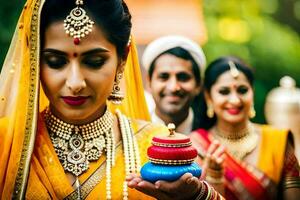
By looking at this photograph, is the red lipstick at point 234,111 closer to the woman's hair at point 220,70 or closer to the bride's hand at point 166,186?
the woman's hair at point 220,70

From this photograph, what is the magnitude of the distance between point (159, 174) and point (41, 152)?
0.62 m

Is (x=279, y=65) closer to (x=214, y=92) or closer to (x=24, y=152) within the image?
(x=214, y=92)

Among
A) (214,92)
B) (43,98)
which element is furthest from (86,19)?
(214,92)

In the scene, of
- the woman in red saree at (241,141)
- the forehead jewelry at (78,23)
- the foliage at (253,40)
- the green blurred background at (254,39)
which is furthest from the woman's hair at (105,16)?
the foliage at (253,40)

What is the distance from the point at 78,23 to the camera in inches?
128

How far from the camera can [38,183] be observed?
3.26 m

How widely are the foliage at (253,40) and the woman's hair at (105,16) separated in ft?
29.7

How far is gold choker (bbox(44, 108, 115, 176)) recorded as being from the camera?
3.39 meters

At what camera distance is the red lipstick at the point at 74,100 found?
323 centimetres

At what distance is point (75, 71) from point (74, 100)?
122 mm

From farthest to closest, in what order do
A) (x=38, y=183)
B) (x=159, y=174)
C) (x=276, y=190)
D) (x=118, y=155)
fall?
(x=276, y=190), (x=118, y=155), (x=38, y=183), (x=159, y=174)

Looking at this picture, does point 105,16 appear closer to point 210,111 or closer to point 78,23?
point 78,23

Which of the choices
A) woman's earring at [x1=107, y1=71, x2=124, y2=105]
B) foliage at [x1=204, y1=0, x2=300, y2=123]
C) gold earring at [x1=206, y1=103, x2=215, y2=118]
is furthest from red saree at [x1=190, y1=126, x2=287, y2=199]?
foliage at [x1=204, y1=0, x2=300, y2=123]

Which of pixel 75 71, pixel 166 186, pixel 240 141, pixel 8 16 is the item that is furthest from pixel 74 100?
pixel 8 16
